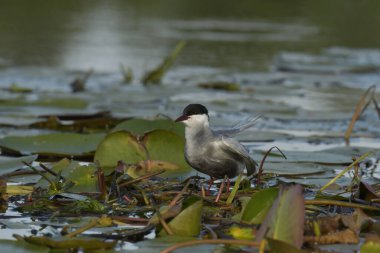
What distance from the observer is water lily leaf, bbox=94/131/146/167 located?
20.2ft

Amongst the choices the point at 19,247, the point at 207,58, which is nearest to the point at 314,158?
the point at 19,247

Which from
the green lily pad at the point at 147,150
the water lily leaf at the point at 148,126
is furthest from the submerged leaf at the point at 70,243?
the water lily leaf at the point at 148,126

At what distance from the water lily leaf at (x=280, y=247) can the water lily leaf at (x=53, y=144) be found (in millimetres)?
3168

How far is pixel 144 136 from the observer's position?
6.23 meters

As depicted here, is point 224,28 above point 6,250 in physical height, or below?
above

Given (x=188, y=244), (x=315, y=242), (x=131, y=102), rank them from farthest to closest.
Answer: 1. (x=131, y=102)
2. (x=315, y=242)
3. (x=188, y=244)

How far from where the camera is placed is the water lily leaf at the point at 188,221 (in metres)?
4.27

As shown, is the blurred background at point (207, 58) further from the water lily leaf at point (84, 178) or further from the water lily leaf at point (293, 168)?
the water lily leaf at point (84, 178)

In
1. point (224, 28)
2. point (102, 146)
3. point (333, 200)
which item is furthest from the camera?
point (224, 28)

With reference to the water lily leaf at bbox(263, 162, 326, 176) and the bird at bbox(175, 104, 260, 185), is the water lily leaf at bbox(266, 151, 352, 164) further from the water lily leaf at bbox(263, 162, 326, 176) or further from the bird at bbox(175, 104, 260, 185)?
the bird at bbox(175, 104, 260, 185)

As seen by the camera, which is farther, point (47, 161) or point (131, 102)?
point (131, 102)

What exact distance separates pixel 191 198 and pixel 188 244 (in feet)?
2.61

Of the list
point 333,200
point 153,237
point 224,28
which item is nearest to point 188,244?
point 153,237

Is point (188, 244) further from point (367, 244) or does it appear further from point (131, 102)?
point (131, 102)
